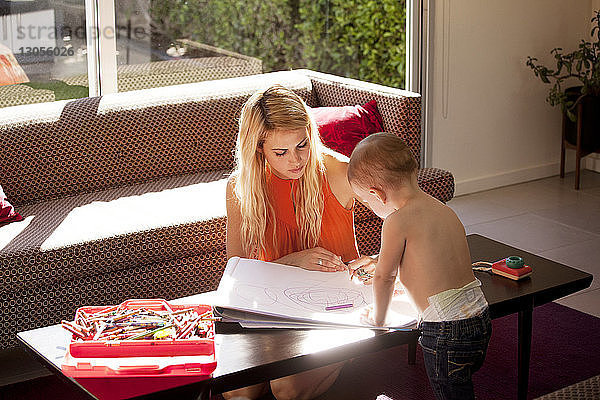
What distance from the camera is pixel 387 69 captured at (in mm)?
4703

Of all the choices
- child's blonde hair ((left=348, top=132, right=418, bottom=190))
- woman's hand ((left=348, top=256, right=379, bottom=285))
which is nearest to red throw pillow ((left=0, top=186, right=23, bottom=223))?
woman's hand ((left=348, top=256, right=379, bottom=285))

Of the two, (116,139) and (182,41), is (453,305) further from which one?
(182,41)

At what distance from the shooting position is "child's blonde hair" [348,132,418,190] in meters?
1.88

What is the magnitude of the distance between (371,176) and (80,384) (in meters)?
0.75

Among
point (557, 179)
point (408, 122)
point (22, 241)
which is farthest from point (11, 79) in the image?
point (557, 179)

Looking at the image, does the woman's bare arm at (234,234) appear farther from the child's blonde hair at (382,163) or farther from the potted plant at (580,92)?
the potted plant at (580,92)

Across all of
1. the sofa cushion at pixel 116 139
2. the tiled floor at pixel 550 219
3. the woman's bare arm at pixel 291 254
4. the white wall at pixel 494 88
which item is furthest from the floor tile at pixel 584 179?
the woman's bare arm at pixel 291 254

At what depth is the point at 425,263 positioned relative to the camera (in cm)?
189

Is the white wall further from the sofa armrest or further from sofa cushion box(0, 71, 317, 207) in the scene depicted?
sofa cushion box(0, 71, 317, 207)

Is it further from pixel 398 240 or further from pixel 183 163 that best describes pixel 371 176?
pixel 183 163

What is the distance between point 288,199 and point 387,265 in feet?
2.28

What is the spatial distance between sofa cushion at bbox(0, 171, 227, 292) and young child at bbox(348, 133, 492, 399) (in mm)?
1090

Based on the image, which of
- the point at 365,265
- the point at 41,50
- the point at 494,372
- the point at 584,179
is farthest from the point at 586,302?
the point at 41,50

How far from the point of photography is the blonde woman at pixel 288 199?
92.6 inches
